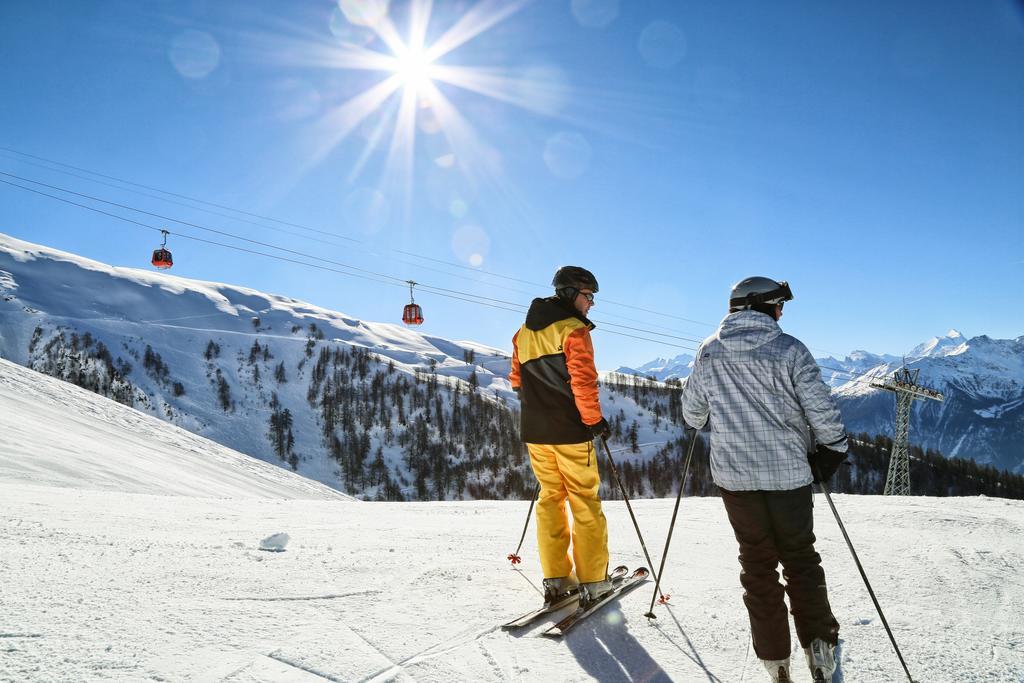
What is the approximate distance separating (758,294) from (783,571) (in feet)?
5.24

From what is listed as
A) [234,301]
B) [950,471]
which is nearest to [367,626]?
[950,471]

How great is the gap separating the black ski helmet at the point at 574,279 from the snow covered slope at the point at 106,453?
8.80 meters

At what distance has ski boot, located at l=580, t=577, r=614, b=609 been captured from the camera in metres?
3.80

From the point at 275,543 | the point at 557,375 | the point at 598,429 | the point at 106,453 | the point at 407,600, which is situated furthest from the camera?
the point at 106,453

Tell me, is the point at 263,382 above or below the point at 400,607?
above

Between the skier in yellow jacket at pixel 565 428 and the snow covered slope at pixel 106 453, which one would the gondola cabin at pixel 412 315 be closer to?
the snow covered slope at pixel 106 453

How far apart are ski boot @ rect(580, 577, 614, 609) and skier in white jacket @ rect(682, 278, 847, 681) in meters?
1.15

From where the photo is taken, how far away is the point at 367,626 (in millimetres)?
3170

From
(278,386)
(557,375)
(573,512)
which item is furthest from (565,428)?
(278,386)

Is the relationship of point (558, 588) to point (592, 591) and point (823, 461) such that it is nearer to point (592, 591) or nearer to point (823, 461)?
point (592, 591)

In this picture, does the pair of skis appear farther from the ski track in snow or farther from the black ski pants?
the black ski pants

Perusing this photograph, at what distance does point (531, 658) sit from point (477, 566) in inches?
75.7

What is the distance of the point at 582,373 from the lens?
3.92 m

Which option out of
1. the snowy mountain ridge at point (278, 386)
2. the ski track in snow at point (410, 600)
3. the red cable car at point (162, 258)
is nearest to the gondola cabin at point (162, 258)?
the red cable car at point (162, 258)
